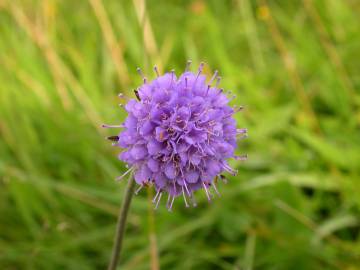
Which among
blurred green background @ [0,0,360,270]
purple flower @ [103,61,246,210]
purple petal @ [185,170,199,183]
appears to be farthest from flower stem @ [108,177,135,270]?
blurred green background @ [0,0,360,270]

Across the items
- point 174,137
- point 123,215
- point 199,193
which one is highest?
point 199,193

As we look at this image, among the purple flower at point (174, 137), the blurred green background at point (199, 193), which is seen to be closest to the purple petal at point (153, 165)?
the purple flower at point (174, 137)

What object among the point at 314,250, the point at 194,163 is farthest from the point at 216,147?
the point at 314,250

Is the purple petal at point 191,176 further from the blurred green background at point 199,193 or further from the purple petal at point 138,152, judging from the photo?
the blurred green background at point 199,193

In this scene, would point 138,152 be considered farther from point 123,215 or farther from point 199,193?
point 199,193

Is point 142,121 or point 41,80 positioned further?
point 41,80

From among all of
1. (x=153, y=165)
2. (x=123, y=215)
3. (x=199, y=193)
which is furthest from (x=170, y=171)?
(x=199, y=193)

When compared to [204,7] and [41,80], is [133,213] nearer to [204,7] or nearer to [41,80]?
[41,80]
